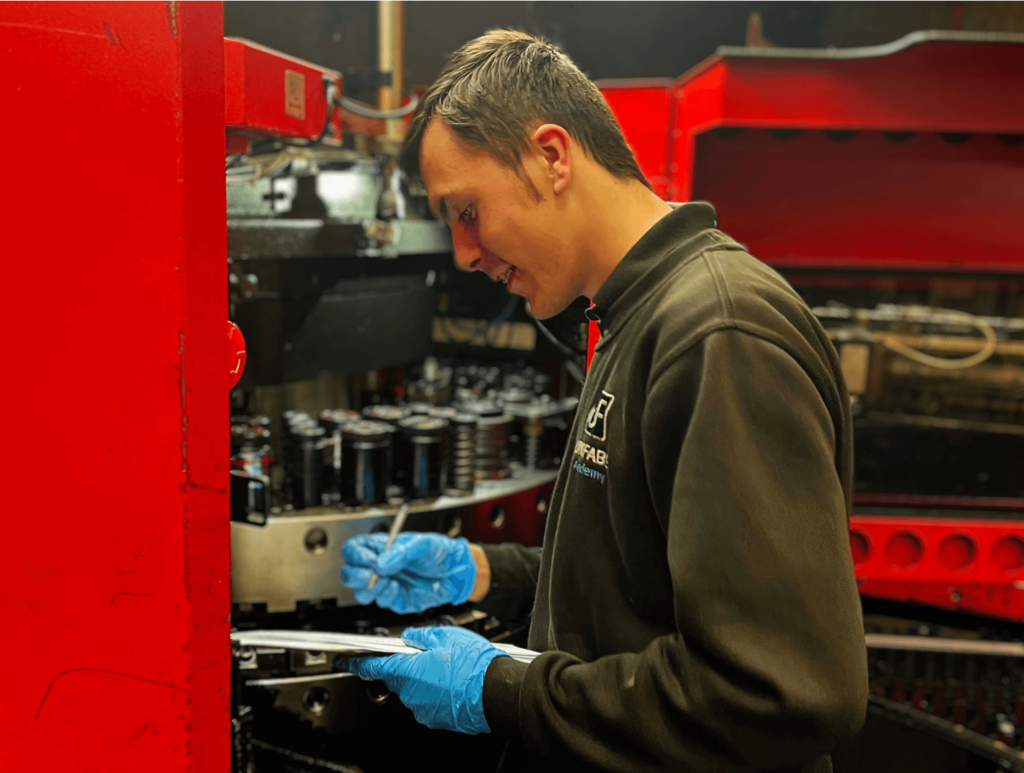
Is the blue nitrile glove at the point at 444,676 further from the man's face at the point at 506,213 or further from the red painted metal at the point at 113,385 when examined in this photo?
the man's face at the point at 506,213

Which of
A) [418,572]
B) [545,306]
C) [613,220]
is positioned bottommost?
[418,572]

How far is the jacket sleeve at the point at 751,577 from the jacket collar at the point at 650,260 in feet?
0.57

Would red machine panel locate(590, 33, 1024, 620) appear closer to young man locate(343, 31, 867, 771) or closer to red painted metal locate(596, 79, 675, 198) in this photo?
red painted metal locate(596, 79, 675, 198)

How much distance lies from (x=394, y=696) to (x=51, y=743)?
77cm

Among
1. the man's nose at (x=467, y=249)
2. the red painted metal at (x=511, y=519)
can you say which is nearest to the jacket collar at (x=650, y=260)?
the man's nose at (x=467, y=249)

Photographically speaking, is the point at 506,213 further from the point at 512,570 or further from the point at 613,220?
the point at 512,570

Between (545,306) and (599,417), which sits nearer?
(599,417)

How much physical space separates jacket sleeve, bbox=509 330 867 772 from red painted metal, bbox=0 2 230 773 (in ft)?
1.55

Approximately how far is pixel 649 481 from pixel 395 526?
3.64ft

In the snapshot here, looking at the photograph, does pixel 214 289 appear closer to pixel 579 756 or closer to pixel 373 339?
pixel 579 756

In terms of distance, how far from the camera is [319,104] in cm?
191

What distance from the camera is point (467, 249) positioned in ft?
3.77

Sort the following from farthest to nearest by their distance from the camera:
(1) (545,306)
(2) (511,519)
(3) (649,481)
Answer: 1. (2) (511,519)
2. (1) (545,306)
3. (3) (649,481)

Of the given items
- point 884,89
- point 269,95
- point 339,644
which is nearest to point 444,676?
point 339,644
